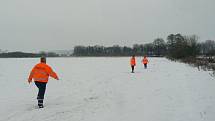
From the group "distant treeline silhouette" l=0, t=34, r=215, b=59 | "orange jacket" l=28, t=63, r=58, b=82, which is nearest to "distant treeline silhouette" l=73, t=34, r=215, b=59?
"distant treeline silhouette" l=0, t=34, r=215, b=59

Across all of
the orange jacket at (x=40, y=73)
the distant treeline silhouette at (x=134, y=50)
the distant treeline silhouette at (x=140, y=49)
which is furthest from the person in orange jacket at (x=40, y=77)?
the distant treeline silhouette at (x=140, y=49)

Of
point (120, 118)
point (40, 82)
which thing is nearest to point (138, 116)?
point (120, 118)

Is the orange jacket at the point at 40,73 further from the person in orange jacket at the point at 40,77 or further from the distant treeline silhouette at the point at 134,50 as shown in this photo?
the distant treeline silhouette at the point at 134,50

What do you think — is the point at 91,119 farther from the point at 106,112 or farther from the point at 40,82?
the point at 40,82

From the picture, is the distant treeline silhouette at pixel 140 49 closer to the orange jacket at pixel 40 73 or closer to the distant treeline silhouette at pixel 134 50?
the distant treeline silhouette at pixel 134 50

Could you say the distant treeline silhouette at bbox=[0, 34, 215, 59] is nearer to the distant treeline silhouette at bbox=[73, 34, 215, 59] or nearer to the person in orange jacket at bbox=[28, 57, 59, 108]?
the distant treeline silhouette at bbox=[73, 34, 215, 59]

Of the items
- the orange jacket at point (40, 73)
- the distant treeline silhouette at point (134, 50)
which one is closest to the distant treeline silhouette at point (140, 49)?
the distant treeline silhouette at point (134, 50)

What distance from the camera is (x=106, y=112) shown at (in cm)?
775

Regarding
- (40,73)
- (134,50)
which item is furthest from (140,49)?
(40,73)

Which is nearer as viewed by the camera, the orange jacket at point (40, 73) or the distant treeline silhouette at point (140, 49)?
the orange jacket at point (40, 73)

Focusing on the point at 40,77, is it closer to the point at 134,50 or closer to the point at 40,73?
the point at 40,73

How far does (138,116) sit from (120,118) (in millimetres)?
510

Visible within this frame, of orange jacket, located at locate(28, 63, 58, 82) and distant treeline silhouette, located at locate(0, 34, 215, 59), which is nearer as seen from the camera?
orange jacket, located at locate(28, 63, 58, 82)

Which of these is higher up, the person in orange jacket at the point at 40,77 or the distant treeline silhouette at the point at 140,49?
the distant treeline silhouette at the point at 140,49
